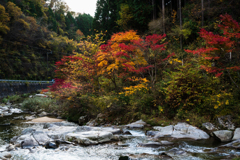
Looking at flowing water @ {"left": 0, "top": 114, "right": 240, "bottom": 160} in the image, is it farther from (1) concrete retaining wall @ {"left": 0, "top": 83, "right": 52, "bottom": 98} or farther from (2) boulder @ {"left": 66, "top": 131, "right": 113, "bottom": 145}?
(1) concrete retaining wall @ {"left": 0, "top": 83, "right": 52, "bottom": 98}

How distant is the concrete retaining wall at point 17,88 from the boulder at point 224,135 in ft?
76.6

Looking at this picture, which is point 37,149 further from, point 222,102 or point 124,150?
point 222,102

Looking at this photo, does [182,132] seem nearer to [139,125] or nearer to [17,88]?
[139,125]

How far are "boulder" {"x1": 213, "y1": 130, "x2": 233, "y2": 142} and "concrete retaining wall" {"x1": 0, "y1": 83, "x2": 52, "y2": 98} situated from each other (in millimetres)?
23357

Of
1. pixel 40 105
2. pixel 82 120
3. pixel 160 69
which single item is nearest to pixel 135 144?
pixel 82 120

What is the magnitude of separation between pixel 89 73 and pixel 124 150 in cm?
658

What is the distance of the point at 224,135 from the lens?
6.32 meters

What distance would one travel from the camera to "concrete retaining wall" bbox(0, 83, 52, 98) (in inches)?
877

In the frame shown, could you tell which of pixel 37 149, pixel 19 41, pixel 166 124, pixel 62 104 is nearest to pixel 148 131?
pixel 166 124

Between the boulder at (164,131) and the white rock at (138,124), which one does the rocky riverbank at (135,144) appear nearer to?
the boulder at (164,131)

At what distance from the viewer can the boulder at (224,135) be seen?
6.23m

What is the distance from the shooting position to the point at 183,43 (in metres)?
14.9

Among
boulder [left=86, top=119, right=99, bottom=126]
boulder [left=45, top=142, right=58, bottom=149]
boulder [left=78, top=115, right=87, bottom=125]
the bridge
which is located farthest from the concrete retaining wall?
boulder [left=45, top=142, right=58, bottom=149]

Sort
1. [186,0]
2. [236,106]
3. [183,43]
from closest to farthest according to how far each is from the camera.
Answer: [236,106] → [183,43] → [186,0]
